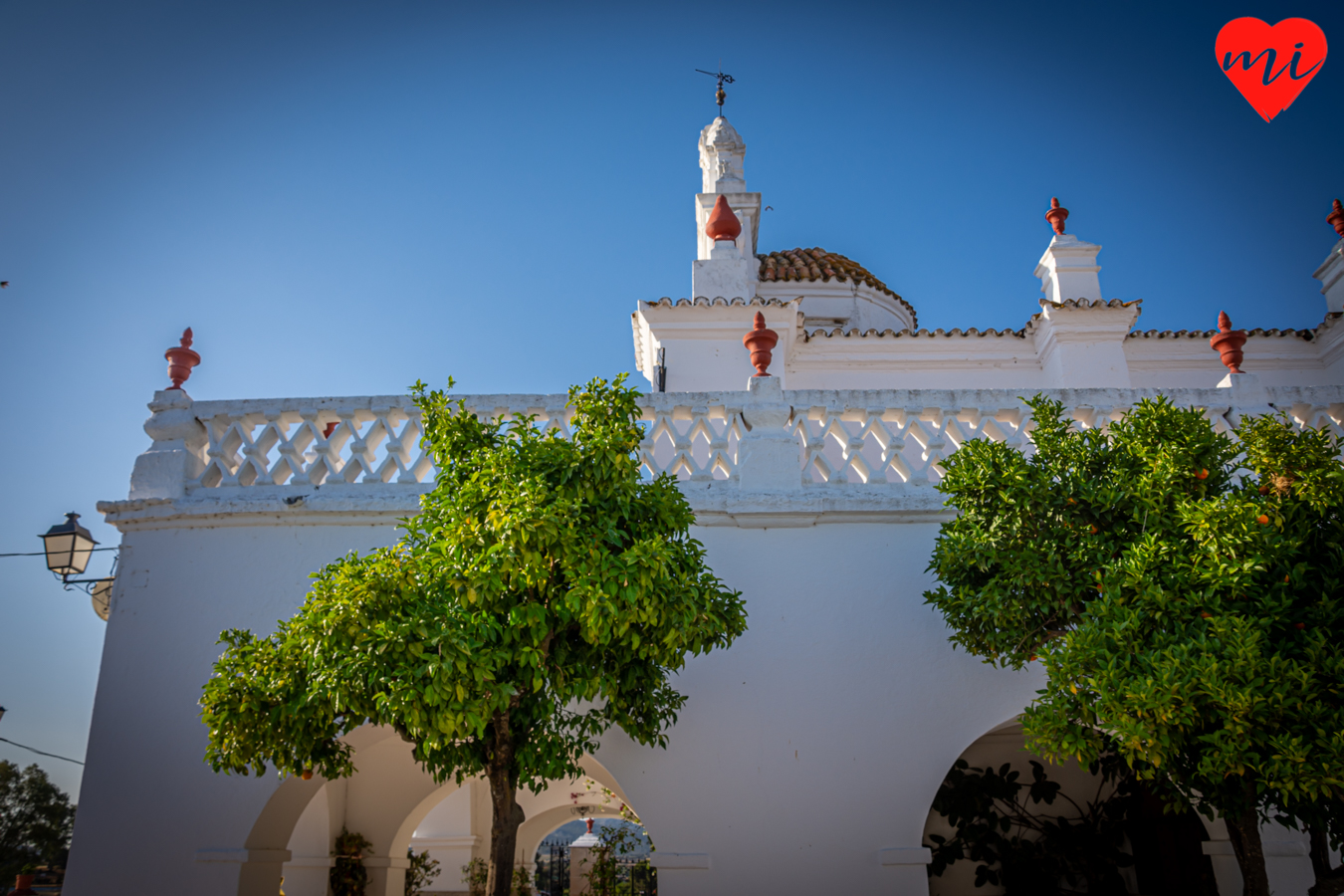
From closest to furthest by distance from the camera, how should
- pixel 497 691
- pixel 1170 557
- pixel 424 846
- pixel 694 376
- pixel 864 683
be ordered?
pixel 497 691 < pixel 1170 557 < pixel 864 683 < pixel 694 376 < pixel 424 846

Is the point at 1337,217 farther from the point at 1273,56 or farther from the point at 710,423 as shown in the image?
the point at 710,423

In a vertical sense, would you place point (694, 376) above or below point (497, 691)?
above

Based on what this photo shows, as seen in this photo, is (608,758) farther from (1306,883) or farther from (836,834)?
(1306,883)

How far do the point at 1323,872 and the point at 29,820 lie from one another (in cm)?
1195

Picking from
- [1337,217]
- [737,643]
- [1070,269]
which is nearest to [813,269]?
[1070,269]

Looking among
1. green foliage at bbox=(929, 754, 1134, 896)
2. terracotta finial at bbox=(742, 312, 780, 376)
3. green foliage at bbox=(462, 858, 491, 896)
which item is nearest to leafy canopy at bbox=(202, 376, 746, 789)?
terracotta finial at bbox=(742, 312, 780, 376)

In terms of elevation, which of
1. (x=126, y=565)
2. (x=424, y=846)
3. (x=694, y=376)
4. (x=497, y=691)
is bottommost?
(x=424, y=846)

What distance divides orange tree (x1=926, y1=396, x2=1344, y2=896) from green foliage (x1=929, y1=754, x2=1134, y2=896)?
140 inches

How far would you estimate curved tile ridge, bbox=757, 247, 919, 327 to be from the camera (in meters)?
14.6

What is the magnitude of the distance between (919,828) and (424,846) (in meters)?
8.73

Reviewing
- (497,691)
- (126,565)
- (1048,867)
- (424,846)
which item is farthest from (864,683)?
(424,846)

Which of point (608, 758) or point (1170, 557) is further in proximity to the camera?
point (608, 758)

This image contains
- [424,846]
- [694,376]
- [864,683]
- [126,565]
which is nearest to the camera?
[864,683]

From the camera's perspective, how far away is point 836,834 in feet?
18.1
